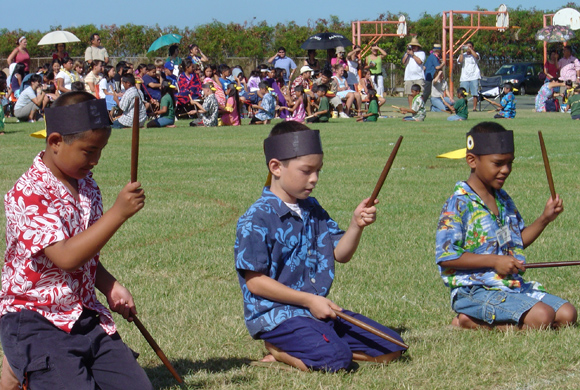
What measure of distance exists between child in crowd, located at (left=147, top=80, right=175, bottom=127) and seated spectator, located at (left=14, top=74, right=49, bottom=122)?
2.83 meters

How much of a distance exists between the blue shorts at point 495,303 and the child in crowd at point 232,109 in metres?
14.7

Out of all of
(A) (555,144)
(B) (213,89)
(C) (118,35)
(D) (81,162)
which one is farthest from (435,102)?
(D) (81,162)

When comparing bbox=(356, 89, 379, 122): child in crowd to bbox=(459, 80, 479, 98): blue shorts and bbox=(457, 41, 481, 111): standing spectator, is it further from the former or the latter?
bbox=(459, 80, 479, 98): blue shorts

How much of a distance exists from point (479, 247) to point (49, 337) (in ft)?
7.77

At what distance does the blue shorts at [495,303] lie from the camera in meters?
4.02

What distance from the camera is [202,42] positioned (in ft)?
115

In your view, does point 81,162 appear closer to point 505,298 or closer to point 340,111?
point 505,298

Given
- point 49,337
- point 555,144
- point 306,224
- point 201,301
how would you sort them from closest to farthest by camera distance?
point 49,337, point 306,224, point 201,301, point 555,144

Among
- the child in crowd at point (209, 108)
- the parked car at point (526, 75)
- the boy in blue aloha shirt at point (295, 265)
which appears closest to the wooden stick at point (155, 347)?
the boy in blue aloha shirt at point (295, 265)

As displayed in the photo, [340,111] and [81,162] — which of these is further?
[340,111]

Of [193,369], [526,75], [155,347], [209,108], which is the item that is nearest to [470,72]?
[209,108]

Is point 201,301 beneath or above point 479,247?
beneath

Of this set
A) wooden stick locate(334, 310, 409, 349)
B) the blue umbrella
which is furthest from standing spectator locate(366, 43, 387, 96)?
wooden stick locate(334, 310, 409, 349)

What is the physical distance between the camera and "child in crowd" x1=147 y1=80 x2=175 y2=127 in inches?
688
